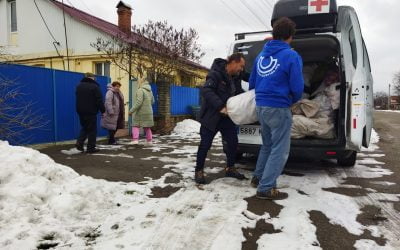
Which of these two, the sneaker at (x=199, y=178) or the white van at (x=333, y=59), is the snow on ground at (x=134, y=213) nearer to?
the sneaker at (x=199, y=178)

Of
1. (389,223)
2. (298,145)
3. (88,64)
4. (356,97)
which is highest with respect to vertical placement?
(88,64)

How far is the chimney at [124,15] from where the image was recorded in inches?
742

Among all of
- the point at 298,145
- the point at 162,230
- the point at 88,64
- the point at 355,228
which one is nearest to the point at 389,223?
the point at 355,228

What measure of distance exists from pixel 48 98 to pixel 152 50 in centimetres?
602

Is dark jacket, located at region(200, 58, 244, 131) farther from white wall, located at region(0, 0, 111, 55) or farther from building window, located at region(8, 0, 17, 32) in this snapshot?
building window, located at region(8, 0, 17, 32)

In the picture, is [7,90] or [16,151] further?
[7,90]

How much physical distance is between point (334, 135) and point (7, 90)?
629 cm

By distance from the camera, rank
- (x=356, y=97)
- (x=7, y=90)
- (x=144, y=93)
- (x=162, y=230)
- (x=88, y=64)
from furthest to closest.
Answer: (x=88, y=64) → (x=144, y=93) → (x=7, y=90) → (x=356, y=97) → (x=162, y=230)

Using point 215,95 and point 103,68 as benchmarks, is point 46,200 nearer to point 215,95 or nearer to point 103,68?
point 215,95

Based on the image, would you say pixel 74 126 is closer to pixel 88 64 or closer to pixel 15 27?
pixel 88 64

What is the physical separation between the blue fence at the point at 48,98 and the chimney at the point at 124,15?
1080cm

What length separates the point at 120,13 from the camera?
19141 millimetres

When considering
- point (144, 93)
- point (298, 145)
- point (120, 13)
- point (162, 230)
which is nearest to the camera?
point (162, 230)

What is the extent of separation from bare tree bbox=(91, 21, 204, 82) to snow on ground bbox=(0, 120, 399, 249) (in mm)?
9135
